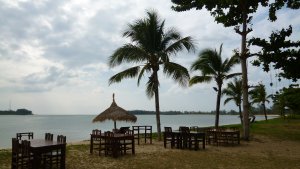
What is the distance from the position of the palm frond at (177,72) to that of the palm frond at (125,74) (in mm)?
1702

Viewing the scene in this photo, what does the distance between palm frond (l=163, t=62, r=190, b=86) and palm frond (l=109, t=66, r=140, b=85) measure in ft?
5.58

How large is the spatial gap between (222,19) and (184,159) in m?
10.4

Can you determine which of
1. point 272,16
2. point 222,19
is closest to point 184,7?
point 222,19

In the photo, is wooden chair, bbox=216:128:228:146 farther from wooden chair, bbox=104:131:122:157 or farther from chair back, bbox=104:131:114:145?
chair back, bbox=104:131:114:145

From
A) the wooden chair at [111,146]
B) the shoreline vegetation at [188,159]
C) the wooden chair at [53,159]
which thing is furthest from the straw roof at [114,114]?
the wooden chair at [53,159]

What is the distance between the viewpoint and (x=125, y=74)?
1898 cm

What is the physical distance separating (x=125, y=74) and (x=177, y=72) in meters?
3.02

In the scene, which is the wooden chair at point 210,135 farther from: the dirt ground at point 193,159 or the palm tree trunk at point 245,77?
the palm tree trunk at point 245,77

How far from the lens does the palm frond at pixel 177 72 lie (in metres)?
18.5

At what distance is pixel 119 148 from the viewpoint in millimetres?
12508

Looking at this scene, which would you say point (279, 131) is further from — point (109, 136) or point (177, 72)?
point (109, 136)

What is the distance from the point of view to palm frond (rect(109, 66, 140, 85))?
18.8 m

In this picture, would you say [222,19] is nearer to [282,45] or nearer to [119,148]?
[282,45]

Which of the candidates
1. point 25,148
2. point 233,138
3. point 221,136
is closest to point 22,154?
point 25,148
